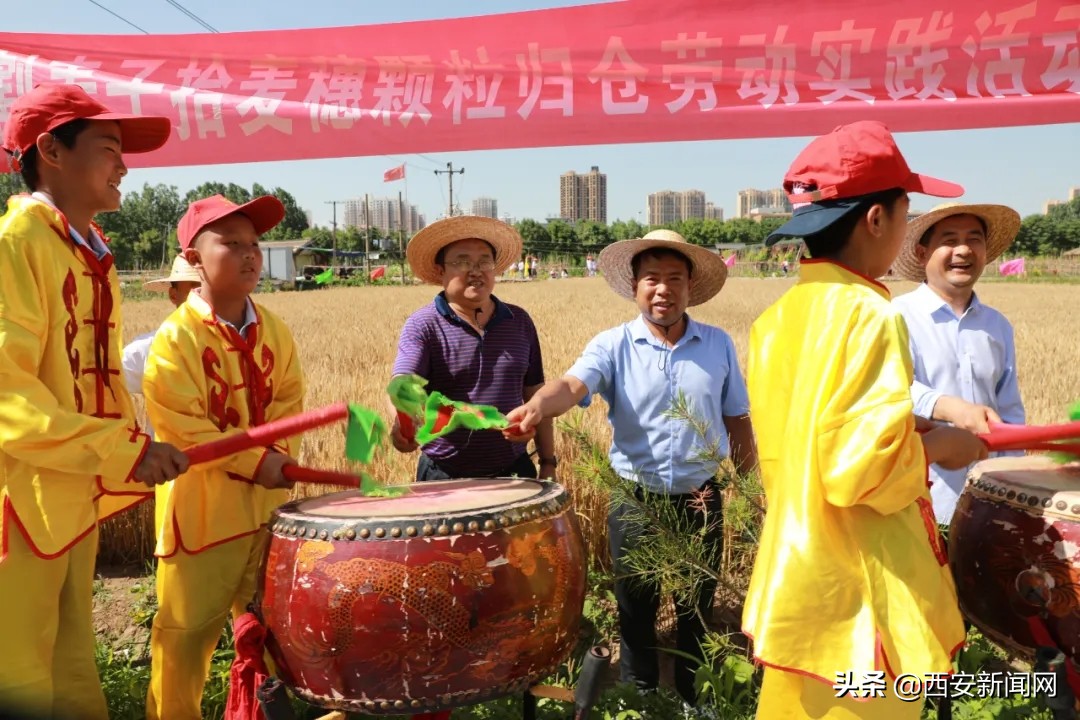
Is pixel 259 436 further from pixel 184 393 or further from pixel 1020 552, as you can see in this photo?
pixel 1020 552

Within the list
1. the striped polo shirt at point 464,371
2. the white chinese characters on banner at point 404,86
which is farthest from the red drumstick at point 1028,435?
the white chinese characters on banner at point 404,86

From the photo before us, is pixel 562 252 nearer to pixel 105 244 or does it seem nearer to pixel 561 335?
pixel 561 335

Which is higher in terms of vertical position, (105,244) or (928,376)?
(105,244)

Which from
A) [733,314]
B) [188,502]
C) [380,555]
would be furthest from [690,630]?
[733,314]

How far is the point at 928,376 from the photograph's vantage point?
10.5 ft

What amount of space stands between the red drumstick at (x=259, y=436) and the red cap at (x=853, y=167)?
4.45 ft

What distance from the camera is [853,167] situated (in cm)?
186

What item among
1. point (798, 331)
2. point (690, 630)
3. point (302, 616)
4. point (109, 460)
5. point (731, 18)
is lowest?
point (690, 630)

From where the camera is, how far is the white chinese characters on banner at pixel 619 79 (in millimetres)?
3232

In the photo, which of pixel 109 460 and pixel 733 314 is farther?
pixel 733 314

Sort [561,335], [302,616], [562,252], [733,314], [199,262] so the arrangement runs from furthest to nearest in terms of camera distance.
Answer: [562,252] → [733,314] → [561,335] → [199,262] → [302,616]

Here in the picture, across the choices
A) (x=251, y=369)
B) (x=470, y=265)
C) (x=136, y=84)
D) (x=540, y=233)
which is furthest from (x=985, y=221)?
(x=540, y=233)

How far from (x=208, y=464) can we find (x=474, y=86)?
68.8 inches

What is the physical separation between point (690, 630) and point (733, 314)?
14.6 m
